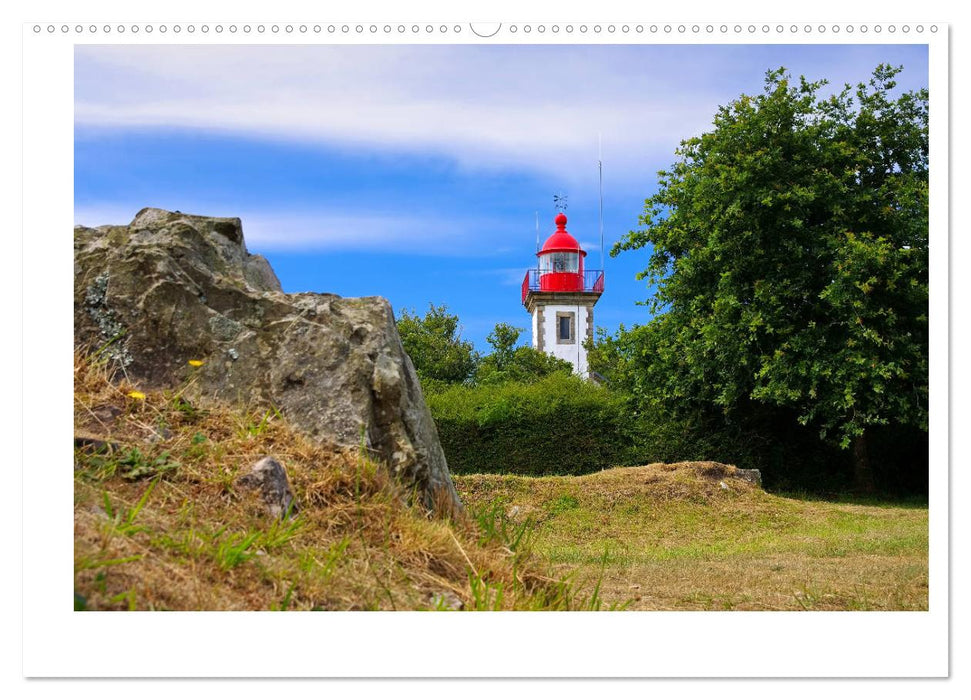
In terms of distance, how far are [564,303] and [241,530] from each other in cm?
2815

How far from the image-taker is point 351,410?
→ 409 centimetres

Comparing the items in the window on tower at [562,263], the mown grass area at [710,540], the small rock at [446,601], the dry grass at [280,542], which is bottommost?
the mown grass area at [710,540]

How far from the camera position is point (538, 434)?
17172 millimetres

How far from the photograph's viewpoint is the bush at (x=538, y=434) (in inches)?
675

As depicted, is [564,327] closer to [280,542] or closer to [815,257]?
[815,257]

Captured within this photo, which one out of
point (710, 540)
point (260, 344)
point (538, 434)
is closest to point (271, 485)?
point (260, 344)

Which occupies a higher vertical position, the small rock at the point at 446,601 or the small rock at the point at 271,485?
the small rock at the point at 271,485

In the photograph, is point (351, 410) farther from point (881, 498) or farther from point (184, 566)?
point (881, 498)

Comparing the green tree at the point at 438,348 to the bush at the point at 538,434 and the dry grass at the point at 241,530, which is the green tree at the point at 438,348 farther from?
the dry grass at the point at 241,530
